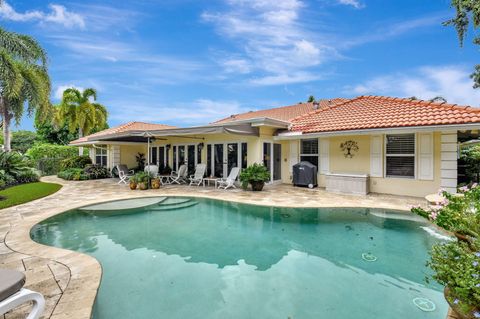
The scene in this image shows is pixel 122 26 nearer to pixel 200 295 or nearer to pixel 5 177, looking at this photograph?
pixel 5 177

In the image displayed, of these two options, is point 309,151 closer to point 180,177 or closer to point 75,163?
point 180,177

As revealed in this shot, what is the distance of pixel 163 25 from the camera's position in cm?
1343

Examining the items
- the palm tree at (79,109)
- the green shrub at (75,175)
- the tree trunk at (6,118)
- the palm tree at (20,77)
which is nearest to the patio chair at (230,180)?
the green shrub at (75,175)

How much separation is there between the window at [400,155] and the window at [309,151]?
3358 mm

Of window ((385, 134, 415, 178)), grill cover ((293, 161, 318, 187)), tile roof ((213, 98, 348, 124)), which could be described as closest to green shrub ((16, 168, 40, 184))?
tile roof ((213, 98, 348, 124))

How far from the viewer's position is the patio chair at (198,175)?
14766mm

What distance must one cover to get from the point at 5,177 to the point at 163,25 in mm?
11726

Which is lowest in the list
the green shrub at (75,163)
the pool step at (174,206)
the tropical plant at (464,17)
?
the pool step at (174,206)

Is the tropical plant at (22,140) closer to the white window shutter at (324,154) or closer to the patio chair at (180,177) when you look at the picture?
the patio chair at (180,177)

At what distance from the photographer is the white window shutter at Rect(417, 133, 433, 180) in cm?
1011

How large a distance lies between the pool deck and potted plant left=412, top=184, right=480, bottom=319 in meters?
4.02

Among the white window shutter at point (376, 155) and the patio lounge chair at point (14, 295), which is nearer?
the patio lounge chair at point (14, 295)

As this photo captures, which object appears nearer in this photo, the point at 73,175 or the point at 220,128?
the point at 220,128

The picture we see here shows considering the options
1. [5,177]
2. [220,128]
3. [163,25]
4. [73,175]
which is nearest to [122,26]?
[163,25]
